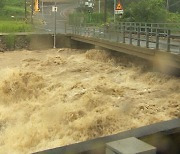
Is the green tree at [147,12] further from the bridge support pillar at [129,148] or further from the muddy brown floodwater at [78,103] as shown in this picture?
the bridge support pillar at [129,148]

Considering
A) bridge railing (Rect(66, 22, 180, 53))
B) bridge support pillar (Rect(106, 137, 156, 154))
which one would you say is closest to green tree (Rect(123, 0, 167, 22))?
bridge railing (Rect(66, 22, 180, 53))

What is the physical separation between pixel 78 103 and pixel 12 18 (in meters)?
49.0

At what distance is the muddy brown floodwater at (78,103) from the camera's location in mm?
9727

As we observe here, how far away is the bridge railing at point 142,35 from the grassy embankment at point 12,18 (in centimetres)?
887

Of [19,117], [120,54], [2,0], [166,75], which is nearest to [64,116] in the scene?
[19,117]

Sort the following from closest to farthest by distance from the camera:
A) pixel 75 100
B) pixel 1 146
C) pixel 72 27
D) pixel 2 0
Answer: pixel 1 146, pixel 75 100, pixel 72 27, pixel 2 0

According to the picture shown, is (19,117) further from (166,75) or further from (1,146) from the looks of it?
(166,75)

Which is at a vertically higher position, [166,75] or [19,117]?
[166,75]

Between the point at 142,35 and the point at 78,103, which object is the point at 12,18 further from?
the point at 78,103

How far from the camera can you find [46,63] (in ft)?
75.1

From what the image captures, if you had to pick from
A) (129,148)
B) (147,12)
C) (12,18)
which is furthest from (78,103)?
(12,18)

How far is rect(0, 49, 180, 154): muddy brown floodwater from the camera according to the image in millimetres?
9727

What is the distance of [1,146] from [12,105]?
14.5ft

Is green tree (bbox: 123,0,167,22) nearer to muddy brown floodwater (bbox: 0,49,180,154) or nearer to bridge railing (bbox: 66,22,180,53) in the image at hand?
bridge railing (bbox: 66,22,180,53)
